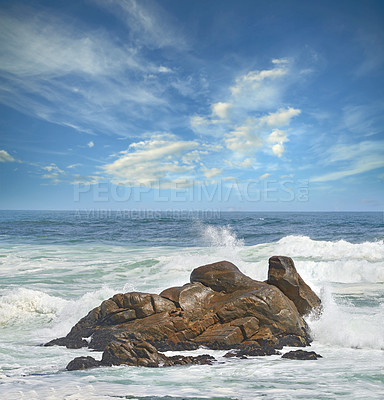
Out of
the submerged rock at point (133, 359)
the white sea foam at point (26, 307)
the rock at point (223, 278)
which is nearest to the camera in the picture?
the submerged rock at point (133, 359)

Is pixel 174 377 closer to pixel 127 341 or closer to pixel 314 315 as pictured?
pixel 127 341

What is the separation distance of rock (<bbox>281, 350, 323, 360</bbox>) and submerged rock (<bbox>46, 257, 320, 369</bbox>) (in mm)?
431

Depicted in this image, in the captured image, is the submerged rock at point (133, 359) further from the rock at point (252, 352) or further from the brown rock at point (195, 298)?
the brown rock at point (195, 298)

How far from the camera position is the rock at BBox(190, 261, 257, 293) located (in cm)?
900

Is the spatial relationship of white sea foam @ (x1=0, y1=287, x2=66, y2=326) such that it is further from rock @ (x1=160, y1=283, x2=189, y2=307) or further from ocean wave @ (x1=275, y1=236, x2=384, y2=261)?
ocean wave @ (x1=275, y1=236, x2=384, y2=261)

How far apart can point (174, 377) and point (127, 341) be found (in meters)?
1.66

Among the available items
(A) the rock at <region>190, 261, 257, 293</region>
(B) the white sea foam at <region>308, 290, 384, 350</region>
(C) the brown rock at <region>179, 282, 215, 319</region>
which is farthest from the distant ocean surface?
(A) the rock at <region>190, 261, 257, 293</region>

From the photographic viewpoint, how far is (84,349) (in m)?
7.72

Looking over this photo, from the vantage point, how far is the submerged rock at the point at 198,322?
24.5 feet

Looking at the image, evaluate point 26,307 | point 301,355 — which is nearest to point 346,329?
point 301,355

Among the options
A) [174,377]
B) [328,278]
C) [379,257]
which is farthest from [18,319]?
[379,257]

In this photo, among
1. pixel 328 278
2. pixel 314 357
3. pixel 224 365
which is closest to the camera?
pixel 224 365

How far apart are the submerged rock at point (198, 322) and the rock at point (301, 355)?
0.43 metres

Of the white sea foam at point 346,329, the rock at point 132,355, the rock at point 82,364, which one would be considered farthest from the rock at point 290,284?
the rock at point 82,364
